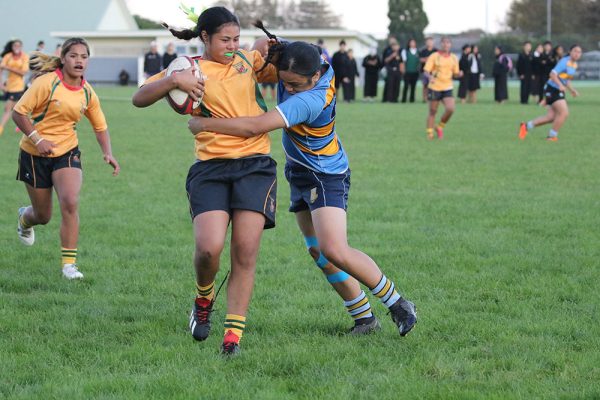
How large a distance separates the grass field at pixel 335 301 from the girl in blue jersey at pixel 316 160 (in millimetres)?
321

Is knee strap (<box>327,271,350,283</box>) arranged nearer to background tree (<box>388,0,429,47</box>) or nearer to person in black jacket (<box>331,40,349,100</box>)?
person in black jacket (<box>331,40,349,100</box>)

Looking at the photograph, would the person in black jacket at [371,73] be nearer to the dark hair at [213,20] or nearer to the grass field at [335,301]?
the grass field at [335,301]

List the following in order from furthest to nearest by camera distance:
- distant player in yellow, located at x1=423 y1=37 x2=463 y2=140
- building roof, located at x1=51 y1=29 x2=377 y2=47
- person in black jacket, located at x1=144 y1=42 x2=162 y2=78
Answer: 1. building roof, located at x1=51 y1=29 x2=377 y2=47
2. person in black jacket, located at x1=144 y1=42 x2=162 y2=78
3. distant player in yellow, located at x1=423 y1=37 x2=463 y2=140

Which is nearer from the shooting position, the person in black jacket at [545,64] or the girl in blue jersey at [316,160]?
the girl in blue jersey at [316,160]

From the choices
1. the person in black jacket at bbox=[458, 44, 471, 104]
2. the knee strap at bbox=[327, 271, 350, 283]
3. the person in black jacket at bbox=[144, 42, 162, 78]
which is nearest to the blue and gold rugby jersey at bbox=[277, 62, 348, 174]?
the knee strap at bbox=[327, 271, 350, 283]

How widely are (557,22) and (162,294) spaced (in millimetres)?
91171

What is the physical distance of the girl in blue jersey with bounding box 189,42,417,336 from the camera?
514 centimetres

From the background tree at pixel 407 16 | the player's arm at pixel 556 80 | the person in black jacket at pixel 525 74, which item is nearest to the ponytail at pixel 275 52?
the player's arm at pixel 556 80

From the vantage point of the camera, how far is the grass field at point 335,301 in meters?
4.87

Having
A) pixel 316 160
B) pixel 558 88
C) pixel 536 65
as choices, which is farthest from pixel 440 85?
pixel 536 65

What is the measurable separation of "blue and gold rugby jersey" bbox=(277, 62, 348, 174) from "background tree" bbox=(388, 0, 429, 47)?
8813 cm

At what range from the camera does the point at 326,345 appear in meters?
5.51

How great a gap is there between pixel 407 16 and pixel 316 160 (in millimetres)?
90226

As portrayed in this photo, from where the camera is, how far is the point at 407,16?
93.5 m
